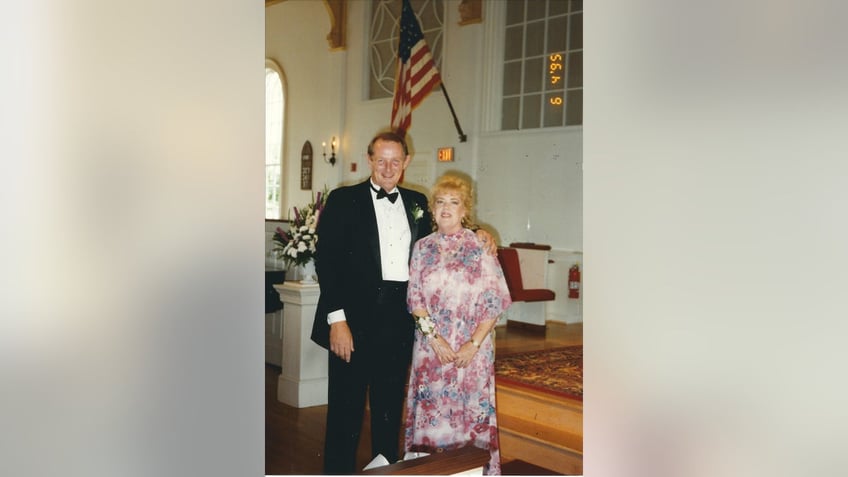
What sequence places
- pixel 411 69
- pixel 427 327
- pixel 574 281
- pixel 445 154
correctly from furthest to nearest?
pixel 445 154
pixel 574 281
pixel 411 69
pixel 427 327

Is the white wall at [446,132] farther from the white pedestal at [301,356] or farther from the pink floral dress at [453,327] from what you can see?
the pink floral dress at [453,327]

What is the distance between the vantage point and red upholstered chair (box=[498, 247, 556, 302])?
7.01 m

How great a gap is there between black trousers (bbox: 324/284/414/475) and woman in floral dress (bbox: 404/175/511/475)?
0.42ft

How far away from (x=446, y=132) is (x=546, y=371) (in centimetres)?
454

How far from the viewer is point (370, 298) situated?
3.36m

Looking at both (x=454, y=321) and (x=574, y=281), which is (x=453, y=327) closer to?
(x=454, y=321)

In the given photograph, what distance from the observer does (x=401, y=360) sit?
11.1 feet

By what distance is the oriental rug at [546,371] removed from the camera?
4.66 meters

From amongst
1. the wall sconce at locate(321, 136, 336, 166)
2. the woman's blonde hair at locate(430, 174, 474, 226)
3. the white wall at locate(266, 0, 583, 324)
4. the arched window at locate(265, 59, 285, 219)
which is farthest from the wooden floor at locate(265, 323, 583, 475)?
the arched window at locate(265, 59, 285, 219)

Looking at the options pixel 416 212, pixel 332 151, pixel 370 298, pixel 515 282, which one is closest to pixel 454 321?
pixel 370 298

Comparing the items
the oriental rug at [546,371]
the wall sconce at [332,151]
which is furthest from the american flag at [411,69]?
the wall sconce at [332,151]

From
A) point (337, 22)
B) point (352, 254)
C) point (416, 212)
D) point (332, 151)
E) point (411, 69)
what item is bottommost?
point (352, 254)
